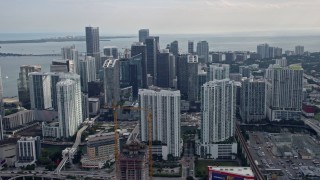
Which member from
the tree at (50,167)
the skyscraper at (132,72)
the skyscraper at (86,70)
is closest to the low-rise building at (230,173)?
the tree at (50,167)

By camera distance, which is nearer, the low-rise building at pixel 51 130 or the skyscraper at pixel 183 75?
the low-rise building at pixel 51 130

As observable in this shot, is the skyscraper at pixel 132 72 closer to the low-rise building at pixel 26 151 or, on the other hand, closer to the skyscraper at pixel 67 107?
the skyscraper at pixel 67 107

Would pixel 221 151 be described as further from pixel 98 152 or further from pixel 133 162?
pixel 133 162

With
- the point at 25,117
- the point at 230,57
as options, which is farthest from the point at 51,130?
the point at 230,57

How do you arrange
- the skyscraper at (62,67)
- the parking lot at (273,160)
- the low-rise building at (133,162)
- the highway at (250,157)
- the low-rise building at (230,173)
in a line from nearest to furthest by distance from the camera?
1. the low-rise building at (133,162)
2. the low-rise building at (230,173)
3. the highway at (250,157)
4. the parking lot at (273,160)
5. the skyscraper at (62,67)

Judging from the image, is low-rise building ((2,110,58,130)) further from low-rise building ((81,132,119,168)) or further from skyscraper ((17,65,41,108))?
low-rise building ((81,132,119,168))

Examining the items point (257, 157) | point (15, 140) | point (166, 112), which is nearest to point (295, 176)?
point (257, 157)

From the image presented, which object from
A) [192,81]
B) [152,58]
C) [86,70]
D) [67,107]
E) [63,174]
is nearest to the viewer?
[63,174]
